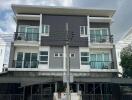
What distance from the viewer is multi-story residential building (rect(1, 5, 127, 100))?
2127 centimetres

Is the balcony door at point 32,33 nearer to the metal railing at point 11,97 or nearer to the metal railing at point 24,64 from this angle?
the metal railing at point 24,64

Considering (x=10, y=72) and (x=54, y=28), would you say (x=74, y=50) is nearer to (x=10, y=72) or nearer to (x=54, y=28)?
(x=54, y=28)

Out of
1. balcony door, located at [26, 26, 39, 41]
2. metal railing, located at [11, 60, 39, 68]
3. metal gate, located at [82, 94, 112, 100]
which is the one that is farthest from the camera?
balcony door, located at [26, 26, 39, 41]

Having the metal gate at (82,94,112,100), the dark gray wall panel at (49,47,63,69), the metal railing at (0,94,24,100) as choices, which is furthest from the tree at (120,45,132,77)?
the metal railing at (0,94,24,100)

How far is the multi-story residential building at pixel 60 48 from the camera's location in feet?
69.8

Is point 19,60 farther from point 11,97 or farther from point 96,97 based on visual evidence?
point 96,97

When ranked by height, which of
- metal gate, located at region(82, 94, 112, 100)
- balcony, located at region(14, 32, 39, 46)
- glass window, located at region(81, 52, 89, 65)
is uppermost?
balcony, located at region(14, 32, 39, 46)

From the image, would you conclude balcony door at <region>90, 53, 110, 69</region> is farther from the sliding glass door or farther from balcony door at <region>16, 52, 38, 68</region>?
the sliding glass door

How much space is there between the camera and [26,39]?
23.1m

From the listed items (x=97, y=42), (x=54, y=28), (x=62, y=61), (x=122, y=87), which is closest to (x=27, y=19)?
(x=54, y=28)

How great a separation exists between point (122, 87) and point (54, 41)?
8599mm

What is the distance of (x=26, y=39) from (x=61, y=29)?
3.99 metres

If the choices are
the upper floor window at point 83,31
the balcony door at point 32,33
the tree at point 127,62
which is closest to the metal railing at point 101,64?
the tree at point 127,62

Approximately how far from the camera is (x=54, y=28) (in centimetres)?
2397
